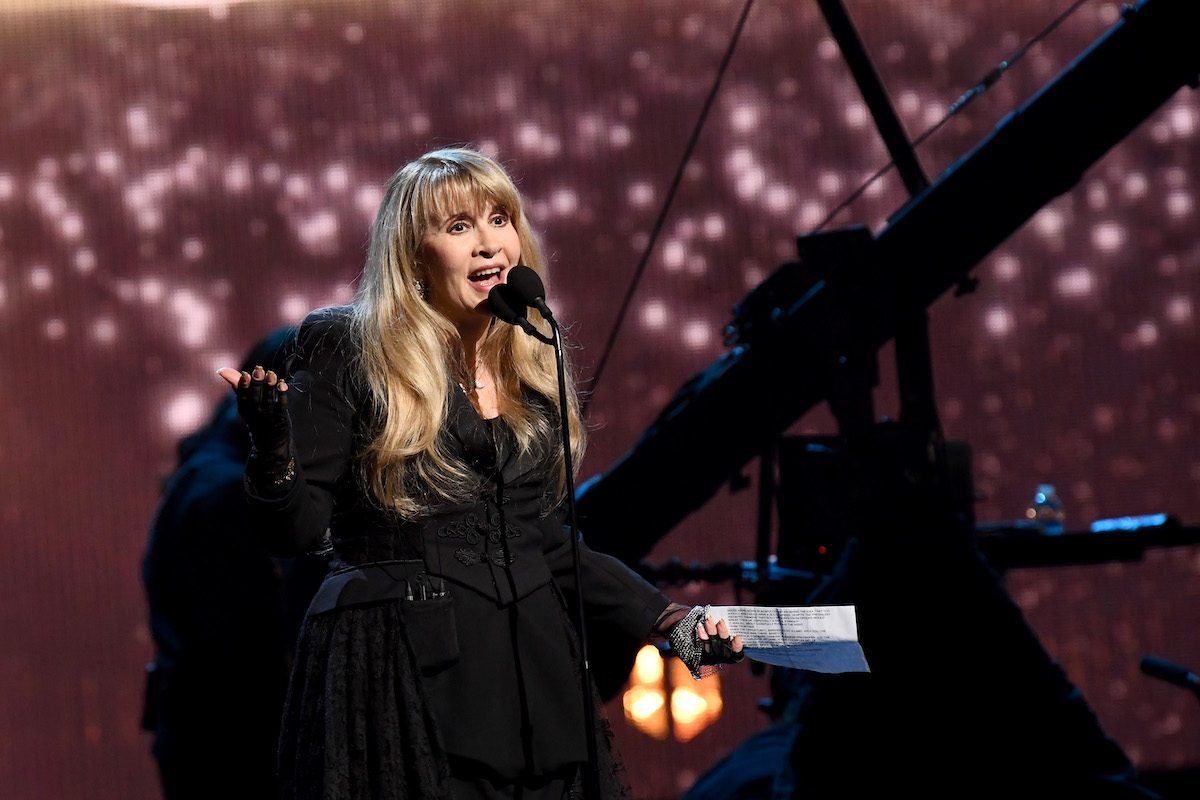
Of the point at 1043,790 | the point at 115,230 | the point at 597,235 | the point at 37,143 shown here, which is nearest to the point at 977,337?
the point at 597,235

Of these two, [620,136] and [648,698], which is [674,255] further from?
[648,698]

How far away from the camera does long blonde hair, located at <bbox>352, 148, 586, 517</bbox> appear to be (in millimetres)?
1421

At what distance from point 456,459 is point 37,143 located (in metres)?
3.91

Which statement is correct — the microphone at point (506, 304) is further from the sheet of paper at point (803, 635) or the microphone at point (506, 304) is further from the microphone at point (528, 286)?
the sheet of paper at point (803, 635)

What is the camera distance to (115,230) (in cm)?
462

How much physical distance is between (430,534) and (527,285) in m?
0.33

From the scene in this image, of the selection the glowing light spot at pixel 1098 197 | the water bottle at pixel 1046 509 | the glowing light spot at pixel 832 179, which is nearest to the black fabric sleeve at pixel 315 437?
the water bottle at pixel 1046 509

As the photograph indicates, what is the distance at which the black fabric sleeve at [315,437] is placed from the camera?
4.27ft

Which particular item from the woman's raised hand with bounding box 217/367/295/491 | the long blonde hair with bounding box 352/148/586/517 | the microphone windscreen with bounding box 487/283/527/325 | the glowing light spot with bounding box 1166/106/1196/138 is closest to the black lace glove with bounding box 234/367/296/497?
the woman's raised hand with bounding box 217/367/295/491

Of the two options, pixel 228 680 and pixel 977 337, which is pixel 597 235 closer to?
pixel 977 337

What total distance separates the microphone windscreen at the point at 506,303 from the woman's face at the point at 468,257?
3.4 inches

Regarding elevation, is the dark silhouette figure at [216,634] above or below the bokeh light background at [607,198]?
below

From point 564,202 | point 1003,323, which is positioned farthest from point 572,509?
point 1003,323

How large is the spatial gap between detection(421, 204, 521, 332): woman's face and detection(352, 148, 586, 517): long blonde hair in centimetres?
2
